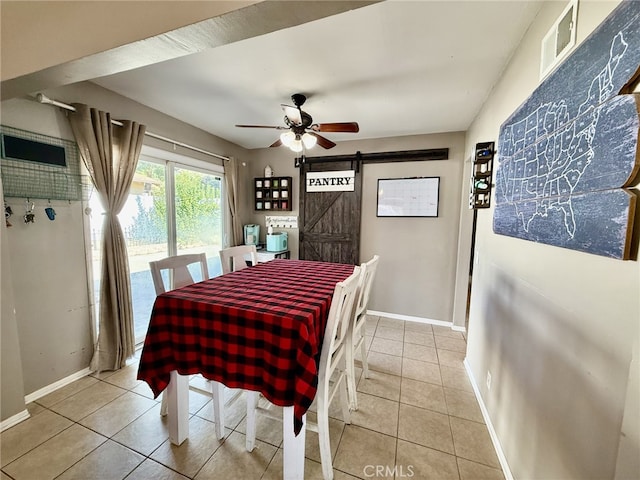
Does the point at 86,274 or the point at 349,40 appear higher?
the point at 349,40

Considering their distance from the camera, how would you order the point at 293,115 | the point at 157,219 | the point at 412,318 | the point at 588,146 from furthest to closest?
the point at 412,318 → the point at 157,219 → the point at 293,115 → the point at 588,146

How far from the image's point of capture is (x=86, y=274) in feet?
7.30

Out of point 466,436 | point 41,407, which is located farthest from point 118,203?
point 466,436

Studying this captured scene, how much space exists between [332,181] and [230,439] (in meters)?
3.16

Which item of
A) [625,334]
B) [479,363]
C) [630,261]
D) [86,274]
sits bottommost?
[479,363]

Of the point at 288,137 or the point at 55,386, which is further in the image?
the point at 288,137

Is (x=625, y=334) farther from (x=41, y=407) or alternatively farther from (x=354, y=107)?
(x=41, y=407)

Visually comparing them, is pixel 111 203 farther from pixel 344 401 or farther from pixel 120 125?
pixel 344 401

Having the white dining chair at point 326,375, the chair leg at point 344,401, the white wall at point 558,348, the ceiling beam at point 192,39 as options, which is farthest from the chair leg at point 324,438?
the ceiling beam at point 192,39

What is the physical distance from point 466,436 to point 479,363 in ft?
2.01

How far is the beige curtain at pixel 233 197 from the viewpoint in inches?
147

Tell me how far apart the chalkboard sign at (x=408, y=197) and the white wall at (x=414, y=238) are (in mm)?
72

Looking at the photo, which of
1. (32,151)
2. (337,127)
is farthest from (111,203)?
(337,127)

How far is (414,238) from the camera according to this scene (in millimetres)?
3482
